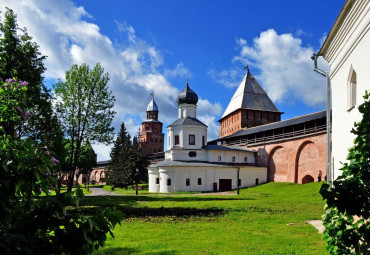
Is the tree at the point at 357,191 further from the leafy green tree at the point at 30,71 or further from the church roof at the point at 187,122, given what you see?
the church roof at the point at 187,122

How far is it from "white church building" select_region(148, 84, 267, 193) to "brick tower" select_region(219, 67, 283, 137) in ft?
48.2

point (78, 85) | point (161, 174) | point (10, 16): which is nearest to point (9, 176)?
point (10, 16)

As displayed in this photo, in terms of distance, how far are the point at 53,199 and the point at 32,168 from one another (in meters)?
0.28

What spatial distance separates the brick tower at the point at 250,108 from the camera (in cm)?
5588

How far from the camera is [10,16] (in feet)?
63.1

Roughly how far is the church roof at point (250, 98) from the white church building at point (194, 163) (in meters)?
16.3

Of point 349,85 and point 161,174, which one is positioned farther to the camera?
point 161,174

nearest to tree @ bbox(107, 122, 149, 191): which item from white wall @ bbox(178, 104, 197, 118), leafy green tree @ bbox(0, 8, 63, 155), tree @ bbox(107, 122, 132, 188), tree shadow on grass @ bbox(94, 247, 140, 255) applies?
tree @ bbox(107, 122, 132, 188)

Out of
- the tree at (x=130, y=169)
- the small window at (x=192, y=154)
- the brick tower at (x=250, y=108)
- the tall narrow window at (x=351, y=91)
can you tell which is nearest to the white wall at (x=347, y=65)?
the tall narrow window at (x=351, y=91)

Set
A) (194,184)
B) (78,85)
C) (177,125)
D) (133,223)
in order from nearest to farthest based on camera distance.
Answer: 1. (133,223)
2. (78,85)
3. (194,184)
4. (177,125)

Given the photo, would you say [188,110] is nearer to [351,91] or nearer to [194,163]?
[194,163]

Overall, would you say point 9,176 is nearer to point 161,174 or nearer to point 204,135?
point 161,174

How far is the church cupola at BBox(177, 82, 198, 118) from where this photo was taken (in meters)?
41.2

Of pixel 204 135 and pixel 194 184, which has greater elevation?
pixel 204 135
